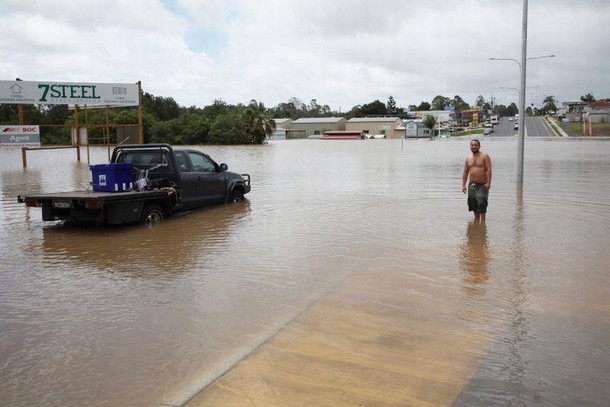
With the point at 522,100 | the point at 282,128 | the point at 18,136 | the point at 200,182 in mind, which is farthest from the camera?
the point at 282,128

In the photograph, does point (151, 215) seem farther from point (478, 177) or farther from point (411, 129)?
point (411, 129)

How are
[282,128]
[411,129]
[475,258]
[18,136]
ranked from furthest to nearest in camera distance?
[282,128] → [411,129] → [18,136] → [475,258]

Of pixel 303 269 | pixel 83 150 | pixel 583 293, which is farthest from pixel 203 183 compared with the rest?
pixel 83 150

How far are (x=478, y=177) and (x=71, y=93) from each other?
21.2 m

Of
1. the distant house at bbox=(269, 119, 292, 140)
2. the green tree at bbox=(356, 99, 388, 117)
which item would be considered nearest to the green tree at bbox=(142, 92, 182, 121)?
the distant house at bbox=(269, 119, 292, 140)

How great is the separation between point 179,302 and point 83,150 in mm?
51861

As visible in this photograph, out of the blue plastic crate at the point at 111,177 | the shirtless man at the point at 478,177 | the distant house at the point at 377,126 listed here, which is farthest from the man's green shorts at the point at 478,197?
the distant house at the point at 377,126

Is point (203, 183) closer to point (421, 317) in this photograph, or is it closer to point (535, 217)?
point (535, 217)

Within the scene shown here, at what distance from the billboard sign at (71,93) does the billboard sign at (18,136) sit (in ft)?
5.98

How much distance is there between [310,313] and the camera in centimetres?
582

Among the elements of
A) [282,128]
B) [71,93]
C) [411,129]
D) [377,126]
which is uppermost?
[377,126]

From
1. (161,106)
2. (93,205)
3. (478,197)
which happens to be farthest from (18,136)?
(161,106)

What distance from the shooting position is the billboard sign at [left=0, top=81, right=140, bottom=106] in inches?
999

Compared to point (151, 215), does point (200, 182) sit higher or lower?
higher
